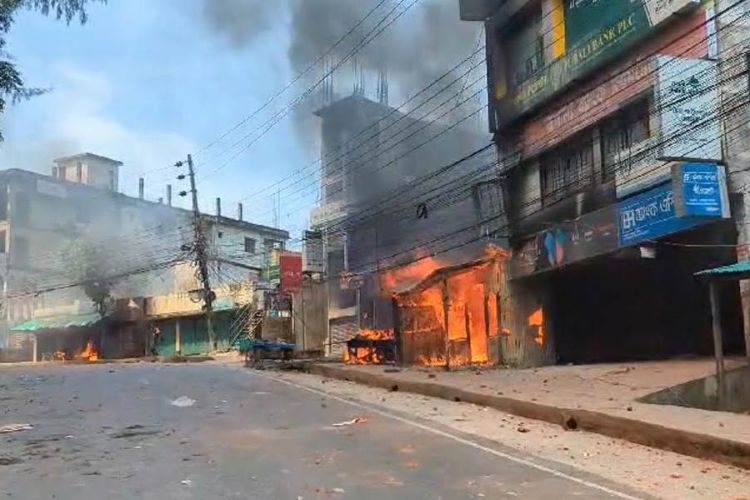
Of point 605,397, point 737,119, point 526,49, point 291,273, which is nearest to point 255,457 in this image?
point 605,397

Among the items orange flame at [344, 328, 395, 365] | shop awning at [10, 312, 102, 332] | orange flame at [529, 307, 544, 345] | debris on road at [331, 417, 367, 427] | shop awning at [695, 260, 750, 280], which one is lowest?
debris on road at [331, 417, 367, 427]

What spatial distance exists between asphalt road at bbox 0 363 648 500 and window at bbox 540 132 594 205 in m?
10.1

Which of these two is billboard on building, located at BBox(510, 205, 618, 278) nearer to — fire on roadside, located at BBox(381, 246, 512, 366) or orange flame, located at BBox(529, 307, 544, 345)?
orange flame, located at BBox(529, 307, 544, 345)

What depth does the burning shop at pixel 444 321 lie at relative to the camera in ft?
76.8

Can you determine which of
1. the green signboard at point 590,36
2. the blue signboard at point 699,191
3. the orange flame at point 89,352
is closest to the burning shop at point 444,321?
the green signboard at point 590,36

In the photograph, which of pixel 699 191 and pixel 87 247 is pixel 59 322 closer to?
pixel 87 247

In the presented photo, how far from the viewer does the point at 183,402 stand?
13406 millimetres

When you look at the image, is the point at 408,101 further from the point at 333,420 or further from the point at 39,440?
the point at 39,440

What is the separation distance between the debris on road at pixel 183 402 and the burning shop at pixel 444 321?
34.6 feet

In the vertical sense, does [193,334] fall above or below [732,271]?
below

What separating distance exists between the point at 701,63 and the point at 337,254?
25.2 metres

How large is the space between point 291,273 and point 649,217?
22.3m

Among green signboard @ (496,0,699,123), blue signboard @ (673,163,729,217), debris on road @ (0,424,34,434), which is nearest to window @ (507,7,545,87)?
green signboard @ (496,0,699,123)

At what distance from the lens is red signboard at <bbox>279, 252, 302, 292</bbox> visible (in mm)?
36000
